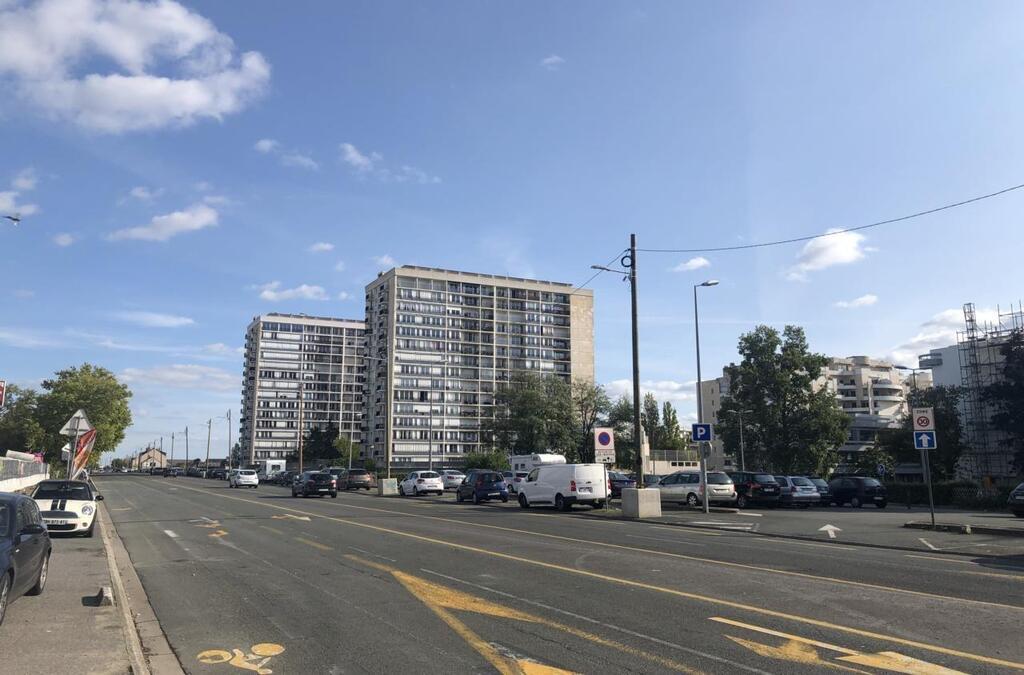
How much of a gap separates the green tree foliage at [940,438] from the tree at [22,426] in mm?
95514

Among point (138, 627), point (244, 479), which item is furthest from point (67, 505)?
point (244, 479)

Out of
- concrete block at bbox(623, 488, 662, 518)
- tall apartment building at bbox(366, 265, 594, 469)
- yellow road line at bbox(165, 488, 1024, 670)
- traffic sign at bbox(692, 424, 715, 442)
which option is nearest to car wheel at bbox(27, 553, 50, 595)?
yellow road line at bbox(165, 488, 1024, 670)

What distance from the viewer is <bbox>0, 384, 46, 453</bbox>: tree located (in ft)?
265

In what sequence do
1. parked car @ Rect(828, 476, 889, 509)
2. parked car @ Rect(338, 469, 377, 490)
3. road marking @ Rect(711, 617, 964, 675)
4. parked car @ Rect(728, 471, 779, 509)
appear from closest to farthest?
road marking @ Rect(711, 617, 964, 675), parked car @ Rect(728, 471, 779, 509), parked car @ Rect(828, 476, 889, 509), parked car @ Rect(338, 469, 377, 490)

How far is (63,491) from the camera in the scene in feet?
58.3

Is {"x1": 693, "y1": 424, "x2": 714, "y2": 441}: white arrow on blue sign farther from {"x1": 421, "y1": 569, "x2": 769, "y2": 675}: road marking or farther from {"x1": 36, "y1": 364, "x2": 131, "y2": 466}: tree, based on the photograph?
{"x1": 36, "y1": 364, "x2": 131, "y2": 466}: tree

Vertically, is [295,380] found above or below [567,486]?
above

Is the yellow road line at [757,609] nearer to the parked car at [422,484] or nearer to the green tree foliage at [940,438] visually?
the parked car at [422,484]

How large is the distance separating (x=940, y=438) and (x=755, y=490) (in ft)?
171

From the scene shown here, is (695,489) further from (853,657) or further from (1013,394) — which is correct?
(1013,394)

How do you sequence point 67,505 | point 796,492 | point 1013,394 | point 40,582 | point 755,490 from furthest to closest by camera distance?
point 1013,394, point 796,492, point 755,490, point 67,505, point 40,582

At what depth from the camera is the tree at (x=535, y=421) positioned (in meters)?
85.8

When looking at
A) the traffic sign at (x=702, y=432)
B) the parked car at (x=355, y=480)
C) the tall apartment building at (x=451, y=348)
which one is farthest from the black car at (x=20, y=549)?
the tall apartment building at (x=451, y=348)

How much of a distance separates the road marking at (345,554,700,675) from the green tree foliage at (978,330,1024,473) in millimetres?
59885
